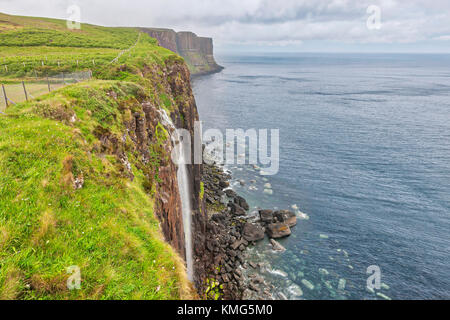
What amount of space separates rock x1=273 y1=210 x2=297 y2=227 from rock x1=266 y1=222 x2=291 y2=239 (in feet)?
5.46

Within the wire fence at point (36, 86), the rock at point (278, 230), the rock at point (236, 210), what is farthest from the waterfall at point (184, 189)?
the rock at point (278, 230)

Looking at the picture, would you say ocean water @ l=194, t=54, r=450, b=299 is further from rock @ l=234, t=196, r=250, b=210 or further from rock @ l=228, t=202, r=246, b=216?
rock @ l=228, t=202, r=246, b=216

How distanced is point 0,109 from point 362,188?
5874cm

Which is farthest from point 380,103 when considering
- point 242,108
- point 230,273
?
point 230,273

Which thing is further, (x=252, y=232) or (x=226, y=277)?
(x=252, y=232)

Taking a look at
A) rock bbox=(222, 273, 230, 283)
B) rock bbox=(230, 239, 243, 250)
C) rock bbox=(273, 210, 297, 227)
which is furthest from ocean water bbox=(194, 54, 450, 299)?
rock bbox=(222, 273, 230, 283)

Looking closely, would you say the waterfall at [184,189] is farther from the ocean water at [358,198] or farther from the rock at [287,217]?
the rock at [287,217]

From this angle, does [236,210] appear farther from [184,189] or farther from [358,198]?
[358,198]

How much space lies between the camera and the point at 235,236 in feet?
132

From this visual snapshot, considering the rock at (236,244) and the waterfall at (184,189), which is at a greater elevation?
the waterfall at (184,189)

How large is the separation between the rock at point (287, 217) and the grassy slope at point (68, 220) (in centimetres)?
3464

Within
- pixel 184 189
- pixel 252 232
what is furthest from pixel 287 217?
pixel 184 189

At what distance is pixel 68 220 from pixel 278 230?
122 feet

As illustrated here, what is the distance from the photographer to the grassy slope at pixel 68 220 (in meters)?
6.55
